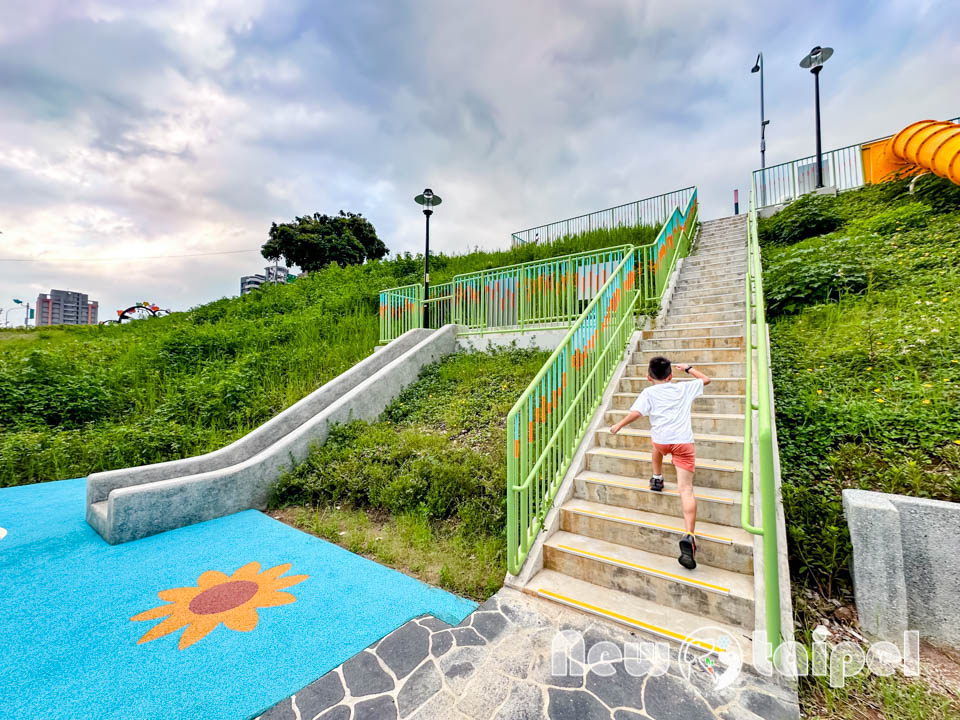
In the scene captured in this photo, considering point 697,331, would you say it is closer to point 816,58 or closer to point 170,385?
point 170,385

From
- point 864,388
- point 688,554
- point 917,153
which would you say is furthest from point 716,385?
point 917,153

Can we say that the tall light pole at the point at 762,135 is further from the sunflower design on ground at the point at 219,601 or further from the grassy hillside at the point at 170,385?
the sunflower design on ground at the point at 219,601

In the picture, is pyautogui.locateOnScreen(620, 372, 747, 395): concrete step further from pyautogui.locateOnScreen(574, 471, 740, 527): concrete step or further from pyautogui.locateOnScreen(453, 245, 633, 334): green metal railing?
pyautogui.locateOnScreen(453, 245, 633, 334): green metal railing

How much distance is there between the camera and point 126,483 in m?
4.64

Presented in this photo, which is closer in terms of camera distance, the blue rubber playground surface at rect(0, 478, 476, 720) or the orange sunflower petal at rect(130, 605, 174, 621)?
the blue rubber playground surface at rect(0, 478, 476, 720)

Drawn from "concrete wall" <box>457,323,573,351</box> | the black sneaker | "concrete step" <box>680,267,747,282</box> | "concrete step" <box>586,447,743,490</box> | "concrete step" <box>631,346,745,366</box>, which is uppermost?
"concrete step" <box>680,267,747,282</box>

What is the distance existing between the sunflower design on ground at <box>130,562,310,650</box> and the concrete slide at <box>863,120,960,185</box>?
1300 cm

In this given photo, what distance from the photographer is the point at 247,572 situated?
3459mm

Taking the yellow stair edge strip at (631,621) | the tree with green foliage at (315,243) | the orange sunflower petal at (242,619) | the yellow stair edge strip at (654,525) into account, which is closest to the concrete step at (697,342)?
the yellow stair edge strip at (654,525)

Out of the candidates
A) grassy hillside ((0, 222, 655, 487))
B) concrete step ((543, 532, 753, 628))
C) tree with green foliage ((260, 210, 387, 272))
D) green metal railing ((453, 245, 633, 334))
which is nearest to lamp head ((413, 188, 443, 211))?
green metal railing ((453, 245, 633, 334))

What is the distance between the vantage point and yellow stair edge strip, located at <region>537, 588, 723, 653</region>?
7.68ft

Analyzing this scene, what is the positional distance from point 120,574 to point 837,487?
616 cm

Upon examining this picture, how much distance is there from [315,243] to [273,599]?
31293 millimetres

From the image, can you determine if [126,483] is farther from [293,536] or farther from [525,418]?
[525,418]
